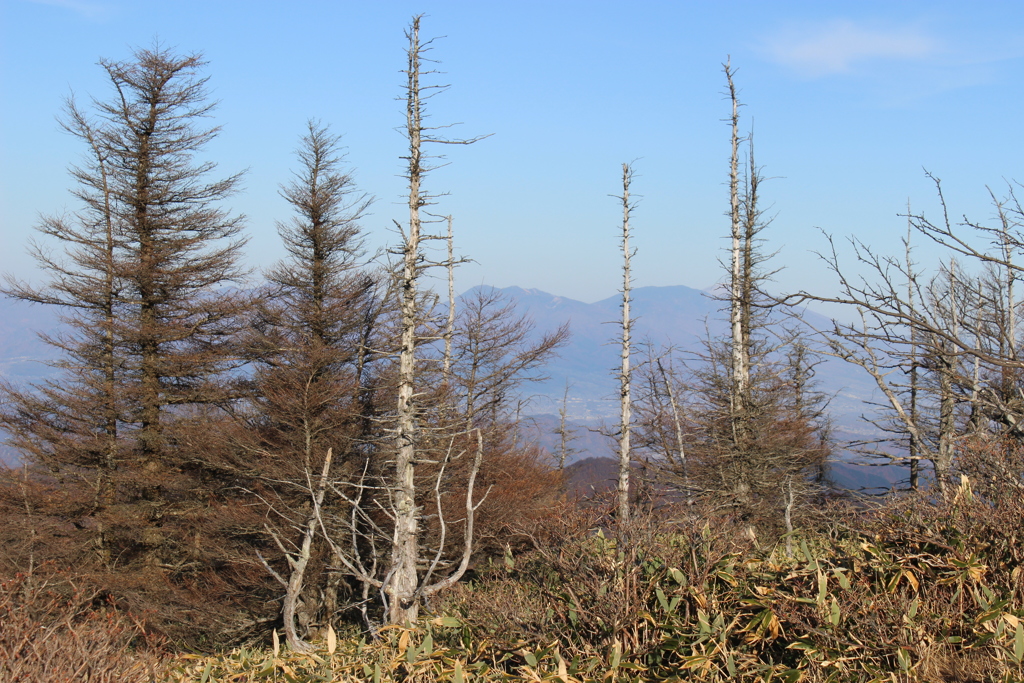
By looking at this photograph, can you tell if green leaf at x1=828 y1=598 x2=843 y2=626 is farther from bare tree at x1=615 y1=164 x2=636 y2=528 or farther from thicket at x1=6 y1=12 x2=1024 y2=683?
bare tree at x1=615 y1=164 x2=636 y2=528

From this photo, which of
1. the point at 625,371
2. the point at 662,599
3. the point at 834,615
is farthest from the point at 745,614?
the point at 625,371

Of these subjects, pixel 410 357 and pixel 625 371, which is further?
pixel 625 371

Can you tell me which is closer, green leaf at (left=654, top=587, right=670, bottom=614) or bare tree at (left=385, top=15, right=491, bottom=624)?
green leaf at (left=654, top=587, right=670, bottom=614)

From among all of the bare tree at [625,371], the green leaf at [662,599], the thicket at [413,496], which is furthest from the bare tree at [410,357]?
the bare tree at [625,371]

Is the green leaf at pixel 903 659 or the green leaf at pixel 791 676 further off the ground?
the green leaf at pixel 903 659

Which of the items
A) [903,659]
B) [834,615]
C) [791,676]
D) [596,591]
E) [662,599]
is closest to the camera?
[903,659]

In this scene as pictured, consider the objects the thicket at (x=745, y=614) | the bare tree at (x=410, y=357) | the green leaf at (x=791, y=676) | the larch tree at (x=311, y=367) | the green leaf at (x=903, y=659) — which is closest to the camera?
the green leaf at (x=903, y=659)

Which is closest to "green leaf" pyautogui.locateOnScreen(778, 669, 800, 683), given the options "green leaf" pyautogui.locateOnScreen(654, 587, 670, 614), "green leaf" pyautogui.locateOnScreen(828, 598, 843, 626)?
"green leaf" pyautogui.locateOnScreen(828, 598, 843, 626)

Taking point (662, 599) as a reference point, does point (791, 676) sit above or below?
below

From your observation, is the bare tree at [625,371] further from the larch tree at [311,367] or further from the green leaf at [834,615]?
the green leaf at [834,615]

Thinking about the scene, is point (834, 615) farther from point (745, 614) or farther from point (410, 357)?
point (410, 357)

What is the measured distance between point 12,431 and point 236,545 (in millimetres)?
7038

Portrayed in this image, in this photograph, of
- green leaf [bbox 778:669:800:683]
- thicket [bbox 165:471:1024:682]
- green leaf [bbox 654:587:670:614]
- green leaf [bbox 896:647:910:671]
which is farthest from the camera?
green leaf [bbox 654:587:670:614]

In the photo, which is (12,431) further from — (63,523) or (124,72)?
(124,72)
